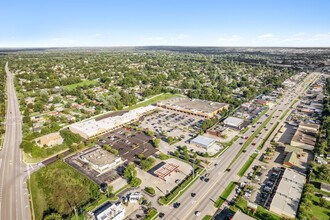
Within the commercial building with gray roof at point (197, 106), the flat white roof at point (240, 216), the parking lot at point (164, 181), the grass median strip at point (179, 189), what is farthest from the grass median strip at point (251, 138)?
the flat white roof at point (240, 216)

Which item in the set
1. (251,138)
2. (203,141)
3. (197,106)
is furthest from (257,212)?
A: (197,106)

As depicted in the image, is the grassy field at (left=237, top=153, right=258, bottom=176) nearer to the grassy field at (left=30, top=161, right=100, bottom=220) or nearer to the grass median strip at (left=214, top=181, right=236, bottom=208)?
the grass median strip at (left=214, top=181, right=236, bottom=208)

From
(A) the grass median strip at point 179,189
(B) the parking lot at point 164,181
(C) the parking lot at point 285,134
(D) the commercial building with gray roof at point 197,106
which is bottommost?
(B) the parking lot at point 164,181

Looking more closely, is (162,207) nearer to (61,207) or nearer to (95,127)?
(61,207)

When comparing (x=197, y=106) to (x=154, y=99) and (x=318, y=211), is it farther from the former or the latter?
(x=318, y=211)

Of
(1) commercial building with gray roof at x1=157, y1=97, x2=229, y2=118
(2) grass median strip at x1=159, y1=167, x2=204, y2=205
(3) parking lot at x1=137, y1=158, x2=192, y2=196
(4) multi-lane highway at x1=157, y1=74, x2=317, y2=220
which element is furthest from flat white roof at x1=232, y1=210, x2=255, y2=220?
(1) commercial building with gray roof at x1=157, y1=97, x2=229, y2=118

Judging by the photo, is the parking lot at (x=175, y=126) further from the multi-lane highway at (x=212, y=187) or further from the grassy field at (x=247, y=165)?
the grassy field at (x=247, y=165)

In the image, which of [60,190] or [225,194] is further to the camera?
[60,190]
